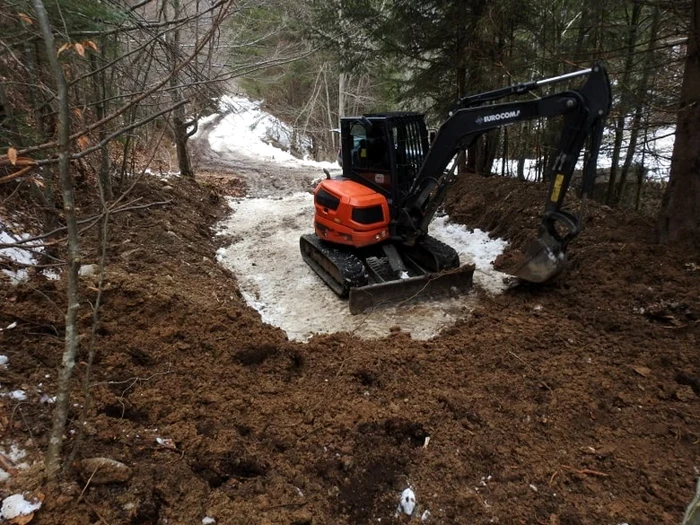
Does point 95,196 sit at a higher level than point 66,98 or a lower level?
lower

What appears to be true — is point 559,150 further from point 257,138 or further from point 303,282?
point 257,138

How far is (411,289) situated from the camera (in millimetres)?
5734

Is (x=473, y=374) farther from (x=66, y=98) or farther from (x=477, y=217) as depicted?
(x=477, y=217)

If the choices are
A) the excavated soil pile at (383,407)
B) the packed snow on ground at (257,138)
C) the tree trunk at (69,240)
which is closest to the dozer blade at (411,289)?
the excavated soil pile at (383,407)

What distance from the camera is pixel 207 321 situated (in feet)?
14.7

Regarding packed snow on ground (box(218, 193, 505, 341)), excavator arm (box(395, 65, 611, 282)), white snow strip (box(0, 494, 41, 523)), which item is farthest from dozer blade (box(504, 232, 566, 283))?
white snow strip (box(0, 494, 41, 523))

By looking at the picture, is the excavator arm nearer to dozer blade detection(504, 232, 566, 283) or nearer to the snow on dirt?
dozer blade detection(504, 232, 566, 283)

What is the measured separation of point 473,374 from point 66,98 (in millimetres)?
3714

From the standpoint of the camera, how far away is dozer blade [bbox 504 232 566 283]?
5.09 m

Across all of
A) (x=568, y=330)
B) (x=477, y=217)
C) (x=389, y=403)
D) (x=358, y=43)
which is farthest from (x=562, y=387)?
(x=358, y=43)

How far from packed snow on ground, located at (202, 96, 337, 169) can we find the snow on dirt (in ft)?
21.7

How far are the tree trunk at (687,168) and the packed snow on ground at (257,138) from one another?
14.0m

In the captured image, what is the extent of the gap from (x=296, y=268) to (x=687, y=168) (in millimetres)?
5695

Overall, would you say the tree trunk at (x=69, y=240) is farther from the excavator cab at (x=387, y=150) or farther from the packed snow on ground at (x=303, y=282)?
the excavator cab at (x=387, y=150)
